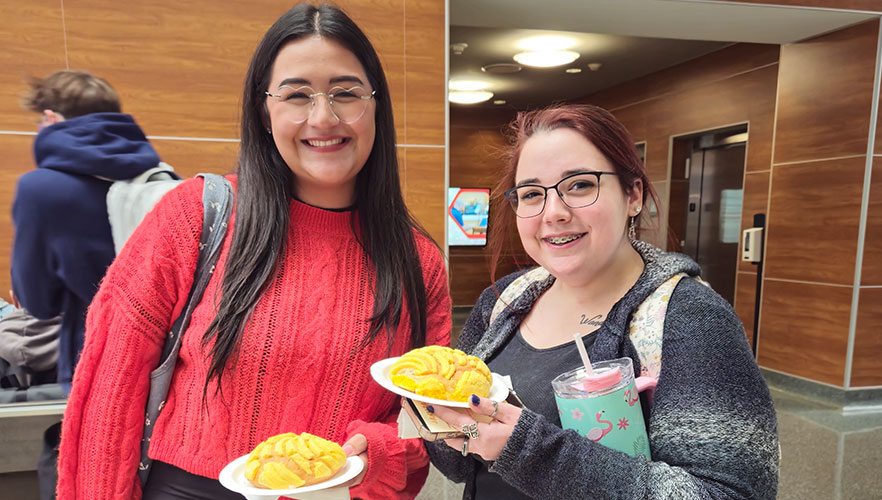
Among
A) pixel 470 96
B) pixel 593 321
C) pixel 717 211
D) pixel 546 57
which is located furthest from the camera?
pixel 470 96

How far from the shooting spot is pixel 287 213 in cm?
131

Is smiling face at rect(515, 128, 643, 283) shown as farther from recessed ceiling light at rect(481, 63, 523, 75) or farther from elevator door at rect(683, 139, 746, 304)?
recessed ceiling light at rect(481, 63, 523, 75)

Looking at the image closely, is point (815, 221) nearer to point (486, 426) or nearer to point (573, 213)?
point (573, 213)

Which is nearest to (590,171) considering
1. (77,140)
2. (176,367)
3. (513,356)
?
(513,356)

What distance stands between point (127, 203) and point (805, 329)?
6.12 meters

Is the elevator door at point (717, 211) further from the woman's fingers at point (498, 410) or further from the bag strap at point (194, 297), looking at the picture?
the bag strap at point (194, 297)

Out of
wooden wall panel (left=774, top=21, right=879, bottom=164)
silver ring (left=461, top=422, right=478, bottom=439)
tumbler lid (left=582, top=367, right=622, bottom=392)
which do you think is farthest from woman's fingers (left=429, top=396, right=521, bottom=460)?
wooden wall panel (left=774, top=21, right=879, bottom=164)

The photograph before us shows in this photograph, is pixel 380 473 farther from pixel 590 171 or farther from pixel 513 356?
pixel 590 171

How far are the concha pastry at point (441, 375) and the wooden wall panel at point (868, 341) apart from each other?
17.9 feet

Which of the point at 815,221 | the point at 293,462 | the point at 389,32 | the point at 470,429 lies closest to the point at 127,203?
the point at 293,462

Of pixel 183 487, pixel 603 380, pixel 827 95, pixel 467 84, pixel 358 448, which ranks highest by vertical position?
pixel 467 84

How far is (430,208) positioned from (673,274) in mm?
2977

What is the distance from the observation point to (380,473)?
4.05ft

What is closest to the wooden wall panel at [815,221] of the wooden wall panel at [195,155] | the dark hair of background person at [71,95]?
the wooden wall panel at [195,155]
